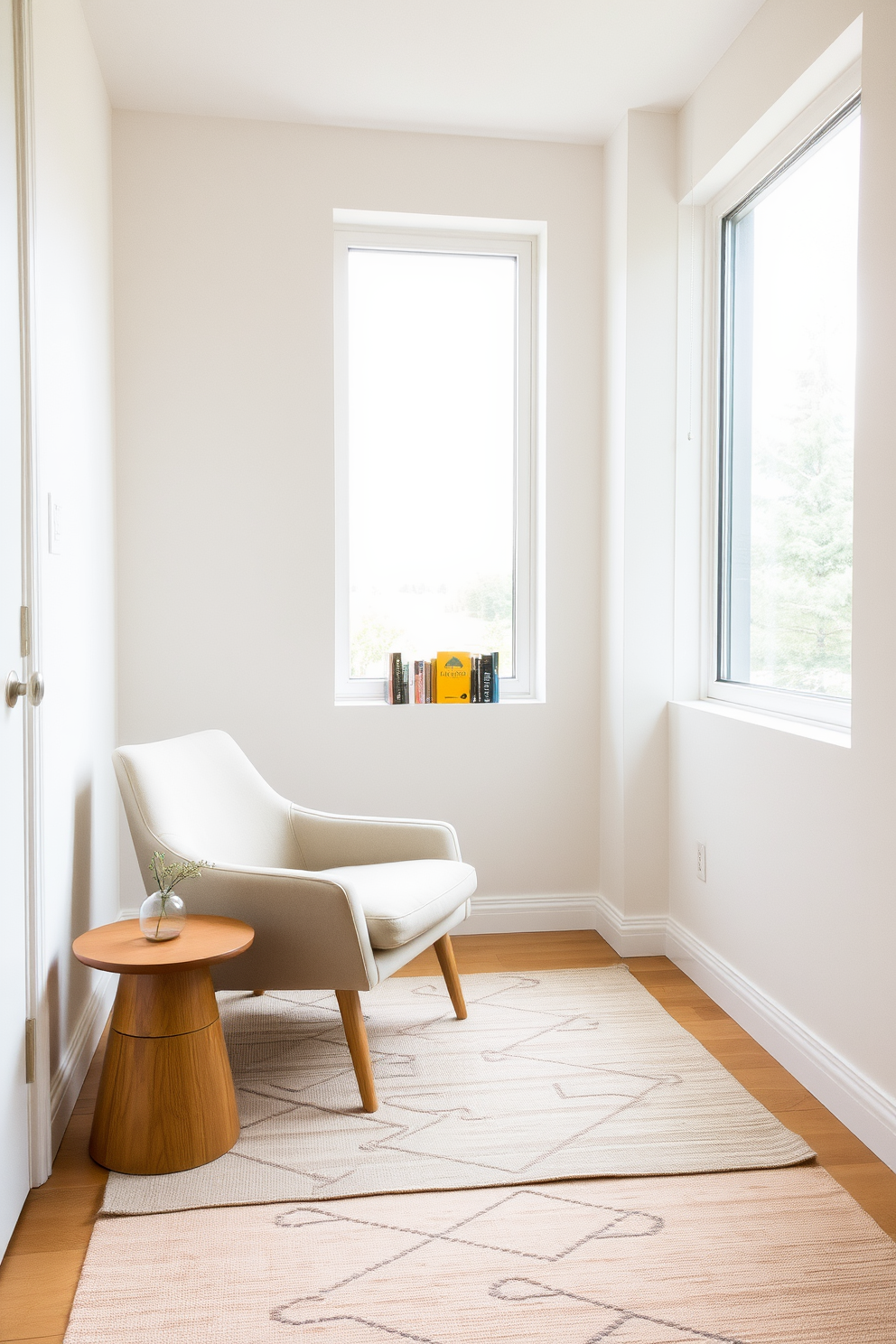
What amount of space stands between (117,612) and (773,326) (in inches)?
84.7

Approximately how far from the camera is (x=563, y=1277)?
163 centimetres

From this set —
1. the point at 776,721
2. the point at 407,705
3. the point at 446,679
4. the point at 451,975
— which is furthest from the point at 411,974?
the point at 776,721

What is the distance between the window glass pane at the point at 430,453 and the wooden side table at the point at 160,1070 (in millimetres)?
1645

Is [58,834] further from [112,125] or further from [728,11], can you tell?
[728,11]

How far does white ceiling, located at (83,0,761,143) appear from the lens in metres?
2.63

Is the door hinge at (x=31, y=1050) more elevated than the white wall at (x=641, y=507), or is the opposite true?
the white wall at (x=641, y=507)

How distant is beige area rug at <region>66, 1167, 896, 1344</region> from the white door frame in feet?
0.89

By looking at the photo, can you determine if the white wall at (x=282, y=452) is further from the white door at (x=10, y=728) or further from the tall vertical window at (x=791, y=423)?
the white door at (x=10, y=728)

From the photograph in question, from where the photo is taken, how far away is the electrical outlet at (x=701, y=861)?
296 cm

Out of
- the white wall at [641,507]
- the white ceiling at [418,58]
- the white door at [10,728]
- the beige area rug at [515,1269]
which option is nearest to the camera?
the beige area rug at [515,1269]

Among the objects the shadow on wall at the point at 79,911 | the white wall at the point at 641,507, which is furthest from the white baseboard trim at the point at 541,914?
the shadow on wall at the point at 79,911

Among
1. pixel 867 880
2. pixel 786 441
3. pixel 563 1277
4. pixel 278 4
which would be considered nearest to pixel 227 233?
pixel 278 4

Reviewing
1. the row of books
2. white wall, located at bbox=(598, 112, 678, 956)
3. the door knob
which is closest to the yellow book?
the row of books

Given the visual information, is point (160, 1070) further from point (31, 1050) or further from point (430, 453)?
point (430, 453)
